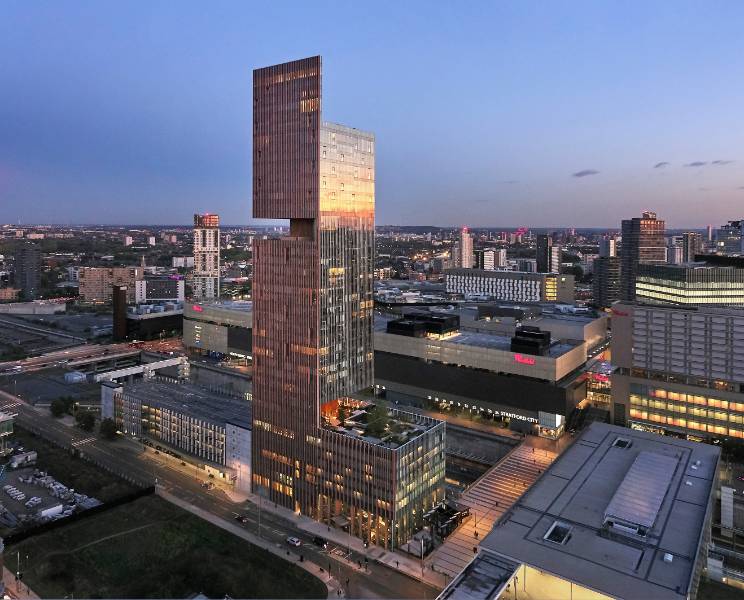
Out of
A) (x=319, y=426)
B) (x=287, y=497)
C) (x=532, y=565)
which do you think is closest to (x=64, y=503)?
(x=287, y=497)

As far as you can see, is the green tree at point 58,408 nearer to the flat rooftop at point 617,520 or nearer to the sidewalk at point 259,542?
the sidewalk at point 259,542

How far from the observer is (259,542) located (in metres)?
68.9

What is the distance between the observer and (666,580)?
4875cm

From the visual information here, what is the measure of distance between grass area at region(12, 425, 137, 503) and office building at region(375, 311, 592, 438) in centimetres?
5825

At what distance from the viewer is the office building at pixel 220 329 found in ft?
521

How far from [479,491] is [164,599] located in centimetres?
4433

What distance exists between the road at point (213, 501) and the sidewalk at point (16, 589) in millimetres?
22744

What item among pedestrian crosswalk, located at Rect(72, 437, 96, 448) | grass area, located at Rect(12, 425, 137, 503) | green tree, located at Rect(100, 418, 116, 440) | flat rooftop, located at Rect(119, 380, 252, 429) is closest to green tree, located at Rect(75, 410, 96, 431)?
pedestrian crosswalk, located at Rect(72, 437, 96, 448)

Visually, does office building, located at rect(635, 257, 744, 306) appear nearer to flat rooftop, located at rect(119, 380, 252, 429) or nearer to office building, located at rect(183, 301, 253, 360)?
flat rooftop, located at rect(119, 380, 252, 429)

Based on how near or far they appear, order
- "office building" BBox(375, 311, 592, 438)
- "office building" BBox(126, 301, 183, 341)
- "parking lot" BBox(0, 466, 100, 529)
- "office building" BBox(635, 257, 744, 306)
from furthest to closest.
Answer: "office building" BBox(126, 301, 183, 341), "office building" BBox(635, 257, 744, 306), "office building" BBox(375, 311, 592, 438), "parking lot" BBox(0, 466, 100, 529)

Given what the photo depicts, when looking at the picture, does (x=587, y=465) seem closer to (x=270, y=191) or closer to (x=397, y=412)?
(x=397, y=412)

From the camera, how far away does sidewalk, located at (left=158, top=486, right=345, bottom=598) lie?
6144 cm

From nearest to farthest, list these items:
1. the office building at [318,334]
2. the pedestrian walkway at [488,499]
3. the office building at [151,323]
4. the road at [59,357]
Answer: the pedestrian walkway at [488,499], the office building at [318,334], the road at [59,357], the office building at [151,323]

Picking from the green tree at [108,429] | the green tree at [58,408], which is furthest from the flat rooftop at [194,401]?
the green tree at [58,408]
